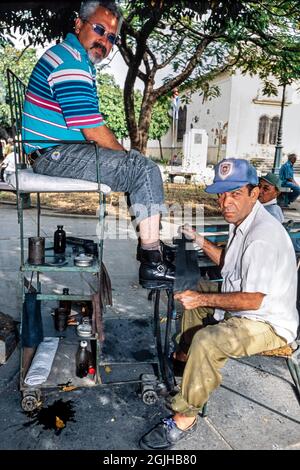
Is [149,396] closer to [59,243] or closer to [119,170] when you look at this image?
[59,243]

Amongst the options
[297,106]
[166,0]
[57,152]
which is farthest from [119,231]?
[297,106]

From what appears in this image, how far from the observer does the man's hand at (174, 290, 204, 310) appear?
234 cm

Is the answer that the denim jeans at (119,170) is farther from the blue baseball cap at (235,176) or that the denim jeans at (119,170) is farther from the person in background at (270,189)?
the person in background at (270,189)

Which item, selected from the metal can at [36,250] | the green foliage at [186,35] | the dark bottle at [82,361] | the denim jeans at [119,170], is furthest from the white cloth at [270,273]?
the green foliage at [186,35]

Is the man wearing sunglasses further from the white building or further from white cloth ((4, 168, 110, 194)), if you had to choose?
the white building

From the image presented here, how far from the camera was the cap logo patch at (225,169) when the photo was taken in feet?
8.17

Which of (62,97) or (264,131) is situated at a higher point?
(264,131)

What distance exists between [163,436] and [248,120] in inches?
1301

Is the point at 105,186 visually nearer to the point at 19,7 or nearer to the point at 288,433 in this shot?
the point at 288,433

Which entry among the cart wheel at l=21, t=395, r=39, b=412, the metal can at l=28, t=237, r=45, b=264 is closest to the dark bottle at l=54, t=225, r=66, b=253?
the metal can at l=28, t=237, r=45, b=264

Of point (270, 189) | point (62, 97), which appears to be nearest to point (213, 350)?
point (62, 97)

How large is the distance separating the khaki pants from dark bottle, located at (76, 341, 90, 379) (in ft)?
2.93

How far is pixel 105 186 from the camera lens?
259cm

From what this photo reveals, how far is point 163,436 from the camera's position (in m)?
2.32
